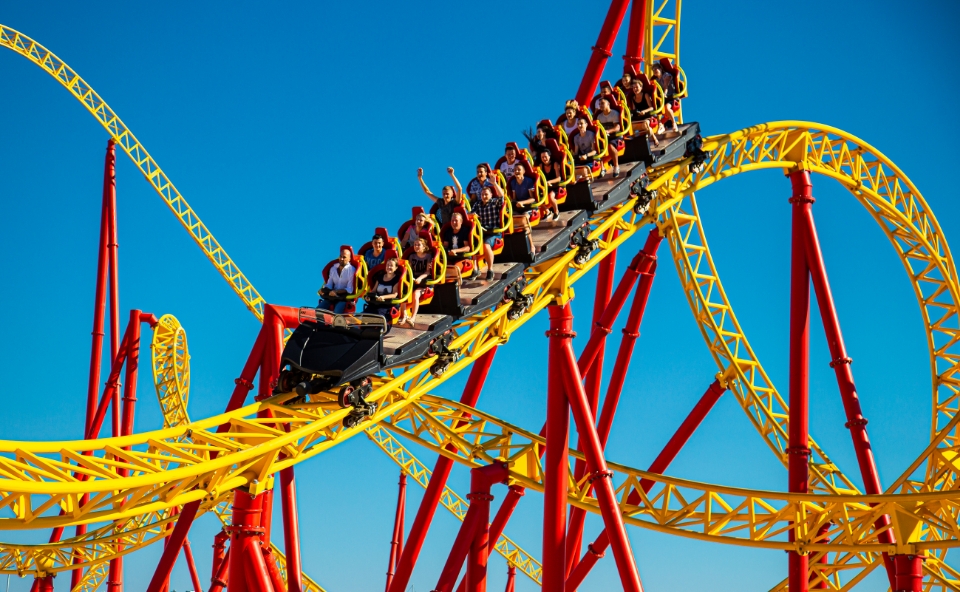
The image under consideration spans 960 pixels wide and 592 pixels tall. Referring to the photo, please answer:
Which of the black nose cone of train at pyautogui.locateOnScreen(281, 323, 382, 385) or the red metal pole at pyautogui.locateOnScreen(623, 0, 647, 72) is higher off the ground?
the red metal pole at pyautogui.locateOnScreen(623, 0, 647, 72)

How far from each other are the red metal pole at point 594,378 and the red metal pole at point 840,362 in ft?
6.25

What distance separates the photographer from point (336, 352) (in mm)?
7078

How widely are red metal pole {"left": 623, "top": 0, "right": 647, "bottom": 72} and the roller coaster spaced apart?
2cm

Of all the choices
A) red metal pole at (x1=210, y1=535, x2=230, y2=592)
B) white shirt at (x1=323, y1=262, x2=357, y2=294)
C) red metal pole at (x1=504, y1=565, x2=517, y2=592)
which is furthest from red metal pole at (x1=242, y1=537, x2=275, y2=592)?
red metal pole at (x1=504, y1=565, x2=517, y2=592)

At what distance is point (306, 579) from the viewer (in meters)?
15.5

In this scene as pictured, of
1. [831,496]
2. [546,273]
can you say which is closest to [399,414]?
[546,273]

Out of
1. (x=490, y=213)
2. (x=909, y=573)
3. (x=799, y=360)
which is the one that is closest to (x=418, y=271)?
(x=490, y=213)

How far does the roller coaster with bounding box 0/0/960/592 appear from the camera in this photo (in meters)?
6.75

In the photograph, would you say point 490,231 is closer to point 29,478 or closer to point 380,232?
point 380,232

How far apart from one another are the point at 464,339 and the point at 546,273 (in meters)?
1.14

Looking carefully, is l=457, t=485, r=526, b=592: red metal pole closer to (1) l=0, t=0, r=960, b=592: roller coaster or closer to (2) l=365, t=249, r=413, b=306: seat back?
(1) l=0, t=0, r=960, b=592: roller coaster

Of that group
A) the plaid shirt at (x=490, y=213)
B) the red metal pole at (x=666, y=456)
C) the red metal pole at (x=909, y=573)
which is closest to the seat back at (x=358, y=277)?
the plaid shirt at (x=490, y=213)

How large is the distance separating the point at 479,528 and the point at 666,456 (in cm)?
251

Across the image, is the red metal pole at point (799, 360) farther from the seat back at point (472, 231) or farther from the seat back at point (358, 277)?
the seat back at point (358, 277)
